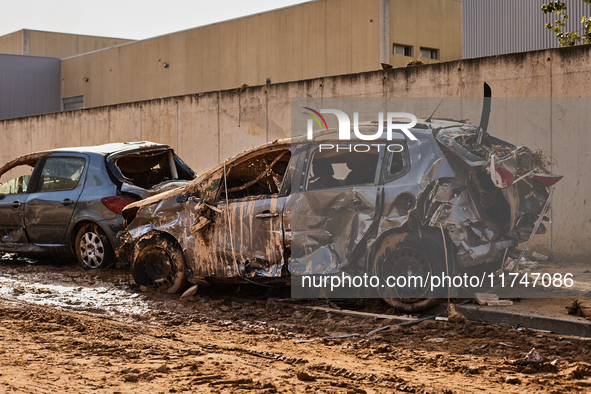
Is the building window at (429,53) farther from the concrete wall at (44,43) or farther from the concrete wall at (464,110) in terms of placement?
the concrete wall at (44,43)

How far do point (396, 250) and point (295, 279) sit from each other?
3.42ft

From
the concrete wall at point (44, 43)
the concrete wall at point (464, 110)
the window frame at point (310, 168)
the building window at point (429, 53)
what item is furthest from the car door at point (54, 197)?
the concrete wall at point (44, 43)

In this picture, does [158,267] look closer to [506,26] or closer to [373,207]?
[373,207]

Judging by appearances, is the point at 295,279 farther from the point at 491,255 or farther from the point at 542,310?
the point at 542,310

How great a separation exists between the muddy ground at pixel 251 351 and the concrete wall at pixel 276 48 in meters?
19.4

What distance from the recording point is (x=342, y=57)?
25625 millimetres

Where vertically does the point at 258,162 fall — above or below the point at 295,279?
above

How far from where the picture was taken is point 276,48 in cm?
2739

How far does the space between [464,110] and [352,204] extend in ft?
13.8

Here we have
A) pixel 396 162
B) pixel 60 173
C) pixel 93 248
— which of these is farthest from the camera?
pixel 60 173

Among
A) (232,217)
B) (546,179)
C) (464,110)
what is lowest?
(232,217)

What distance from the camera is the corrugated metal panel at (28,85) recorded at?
109 ft

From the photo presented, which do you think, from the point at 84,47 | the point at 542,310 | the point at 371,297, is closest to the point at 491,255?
the point at 542,310

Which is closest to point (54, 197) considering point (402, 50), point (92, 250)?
point (92, 250)
